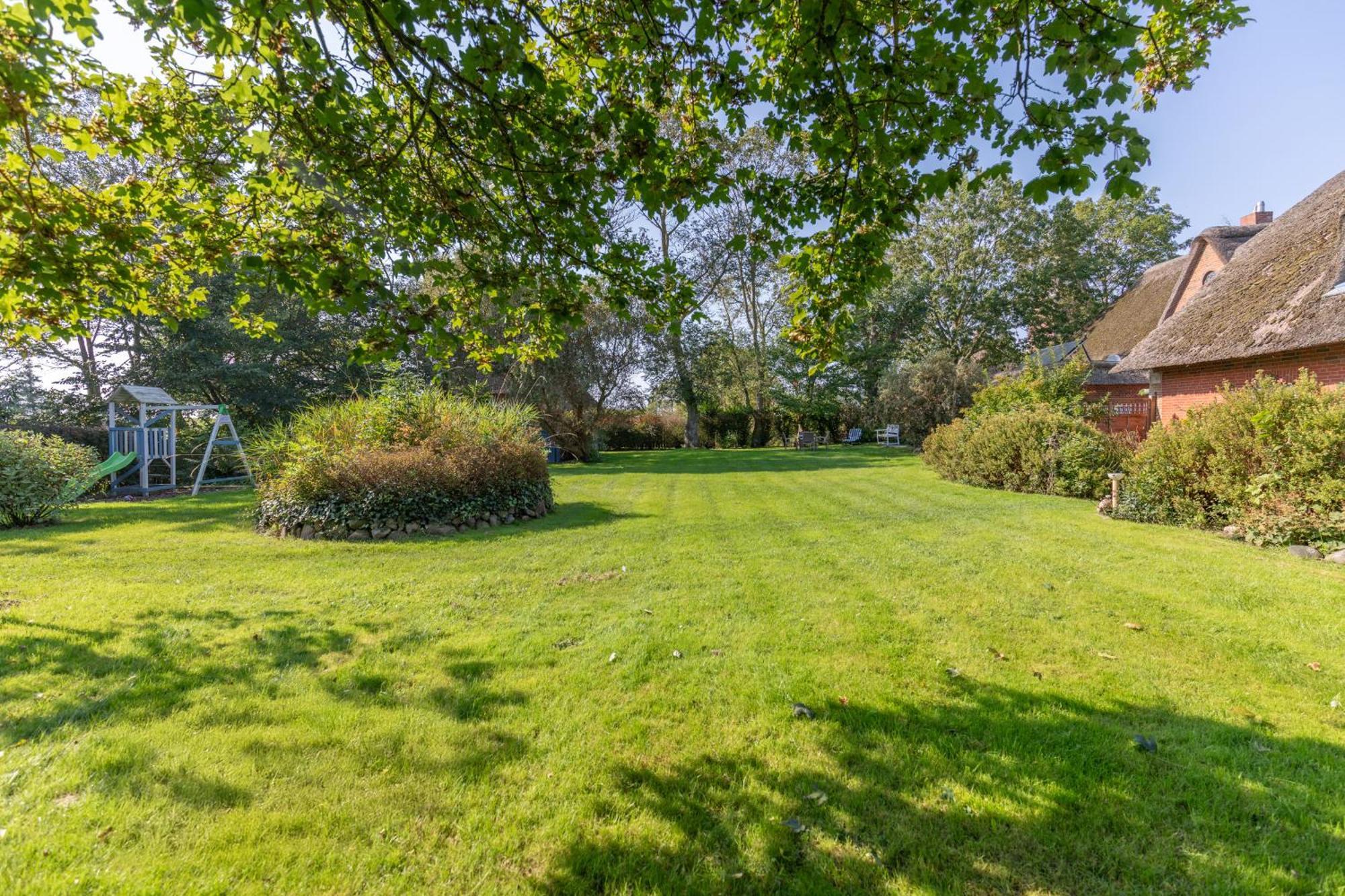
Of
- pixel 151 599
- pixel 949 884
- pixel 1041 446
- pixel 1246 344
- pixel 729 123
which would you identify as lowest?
pixel 949 884

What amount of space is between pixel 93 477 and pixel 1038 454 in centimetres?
1926

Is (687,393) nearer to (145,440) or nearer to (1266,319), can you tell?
(145,440)

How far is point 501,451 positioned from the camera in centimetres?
930

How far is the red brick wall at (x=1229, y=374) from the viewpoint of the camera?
8430mm

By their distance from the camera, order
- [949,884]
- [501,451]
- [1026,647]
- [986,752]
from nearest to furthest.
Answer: [949,884] < [986,752] < [1026,647] < [501,451]

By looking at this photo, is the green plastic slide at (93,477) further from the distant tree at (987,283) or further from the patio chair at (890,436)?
the patio chair at (890,436)

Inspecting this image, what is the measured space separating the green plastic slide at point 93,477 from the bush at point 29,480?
157mm

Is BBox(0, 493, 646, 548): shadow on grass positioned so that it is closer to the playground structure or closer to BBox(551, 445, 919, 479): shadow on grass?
the playground structure

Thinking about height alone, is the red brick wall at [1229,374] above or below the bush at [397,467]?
above

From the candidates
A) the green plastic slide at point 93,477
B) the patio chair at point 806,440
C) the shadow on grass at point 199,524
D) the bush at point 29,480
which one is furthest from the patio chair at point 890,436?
the bush at point 29,480

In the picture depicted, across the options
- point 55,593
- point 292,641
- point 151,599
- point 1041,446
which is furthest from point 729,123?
point 1041,446

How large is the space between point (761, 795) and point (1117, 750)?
1.89 metres

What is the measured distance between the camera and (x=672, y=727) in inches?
117

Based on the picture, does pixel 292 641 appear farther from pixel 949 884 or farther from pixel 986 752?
pixel 986 752
